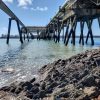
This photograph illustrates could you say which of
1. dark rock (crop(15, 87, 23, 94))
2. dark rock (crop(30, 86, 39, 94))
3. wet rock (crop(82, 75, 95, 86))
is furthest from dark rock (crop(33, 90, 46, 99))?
wet rock (crop(82, 75, 95, 86))

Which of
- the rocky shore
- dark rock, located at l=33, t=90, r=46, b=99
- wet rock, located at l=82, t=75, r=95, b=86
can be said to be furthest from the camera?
wet rock, located at l=82, t=75, r=95, b=86

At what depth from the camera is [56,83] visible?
45.0 feet

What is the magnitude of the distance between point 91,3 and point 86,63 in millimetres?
38838

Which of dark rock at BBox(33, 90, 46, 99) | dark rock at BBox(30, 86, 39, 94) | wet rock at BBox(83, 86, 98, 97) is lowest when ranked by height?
dark rock at BBox(33, 90, 46, 99)

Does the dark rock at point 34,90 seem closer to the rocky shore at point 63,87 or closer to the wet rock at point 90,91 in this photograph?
the rocky shore at point 63,87

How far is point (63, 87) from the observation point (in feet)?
43.5

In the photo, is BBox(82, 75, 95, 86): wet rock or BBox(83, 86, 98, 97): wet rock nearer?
BBox(83, 86, 98, 97): wet rock

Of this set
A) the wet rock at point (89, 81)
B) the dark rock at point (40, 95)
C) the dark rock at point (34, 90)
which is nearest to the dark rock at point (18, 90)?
the dark rock at point (34, 90)

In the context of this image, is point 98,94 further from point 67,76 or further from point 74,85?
point 67,76

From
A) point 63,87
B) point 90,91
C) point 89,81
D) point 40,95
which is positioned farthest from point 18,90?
point 90,91

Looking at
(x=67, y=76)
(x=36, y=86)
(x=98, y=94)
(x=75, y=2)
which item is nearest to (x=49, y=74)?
(x=67, y=76)

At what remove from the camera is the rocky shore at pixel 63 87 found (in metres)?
12.1

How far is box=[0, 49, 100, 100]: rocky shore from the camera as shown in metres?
12.1

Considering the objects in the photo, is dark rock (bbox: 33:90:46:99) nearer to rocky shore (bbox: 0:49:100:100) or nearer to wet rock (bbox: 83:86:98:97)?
rocky shore (bbox: 0:49:100:100)
